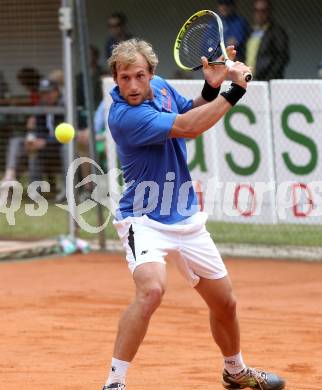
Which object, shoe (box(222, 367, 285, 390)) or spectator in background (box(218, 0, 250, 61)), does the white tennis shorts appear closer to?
shoe (box(222, 367, 285, 390))

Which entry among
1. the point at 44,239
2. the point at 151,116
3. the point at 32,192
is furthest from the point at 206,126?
the point at 32,192

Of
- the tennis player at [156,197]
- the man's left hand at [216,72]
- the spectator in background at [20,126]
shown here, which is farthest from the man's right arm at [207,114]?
the spectator in background at [20,126]

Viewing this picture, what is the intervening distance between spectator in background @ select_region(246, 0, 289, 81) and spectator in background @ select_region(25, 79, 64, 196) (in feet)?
9.46

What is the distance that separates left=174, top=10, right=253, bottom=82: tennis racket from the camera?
5848 mm

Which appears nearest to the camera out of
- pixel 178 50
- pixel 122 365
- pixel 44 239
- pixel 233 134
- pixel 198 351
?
pixel 122 365

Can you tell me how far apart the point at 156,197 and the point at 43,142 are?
780 cm

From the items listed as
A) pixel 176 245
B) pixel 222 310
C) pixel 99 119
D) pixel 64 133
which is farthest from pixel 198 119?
pixel 99 119

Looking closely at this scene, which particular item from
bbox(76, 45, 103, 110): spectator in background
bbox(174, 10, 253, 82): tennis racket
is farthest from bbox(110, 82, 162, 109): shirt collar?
bbox(76, 45, 103, 110): spectator in background

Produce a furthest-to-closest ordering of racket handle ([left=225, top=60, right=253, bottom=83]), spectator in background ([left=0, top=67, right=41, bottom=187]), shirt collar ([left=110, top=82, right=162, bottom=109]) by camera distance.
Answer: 1. spectator in background ([left=0, top=67, right=41, bottom=187])
2. shirt collar ([left=110, top=82, right=162, bottom=109])
3. racket handle ([left=225, top=60, right=253, bottom=83])

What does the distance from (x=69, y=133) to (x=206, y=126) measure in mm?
4706

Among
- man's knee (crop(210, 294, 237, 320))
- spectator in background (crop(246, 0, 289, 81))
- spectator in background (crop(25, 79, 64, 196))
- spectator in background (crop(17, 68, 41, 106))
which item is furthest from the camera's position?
spectator in background (crop(17, 68, 41, 106))

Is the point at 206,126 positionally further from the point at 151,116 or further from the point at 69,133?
the point at 69,133

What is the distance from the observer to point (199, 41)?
5.97 m

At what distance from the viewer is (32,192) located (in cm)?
1284
